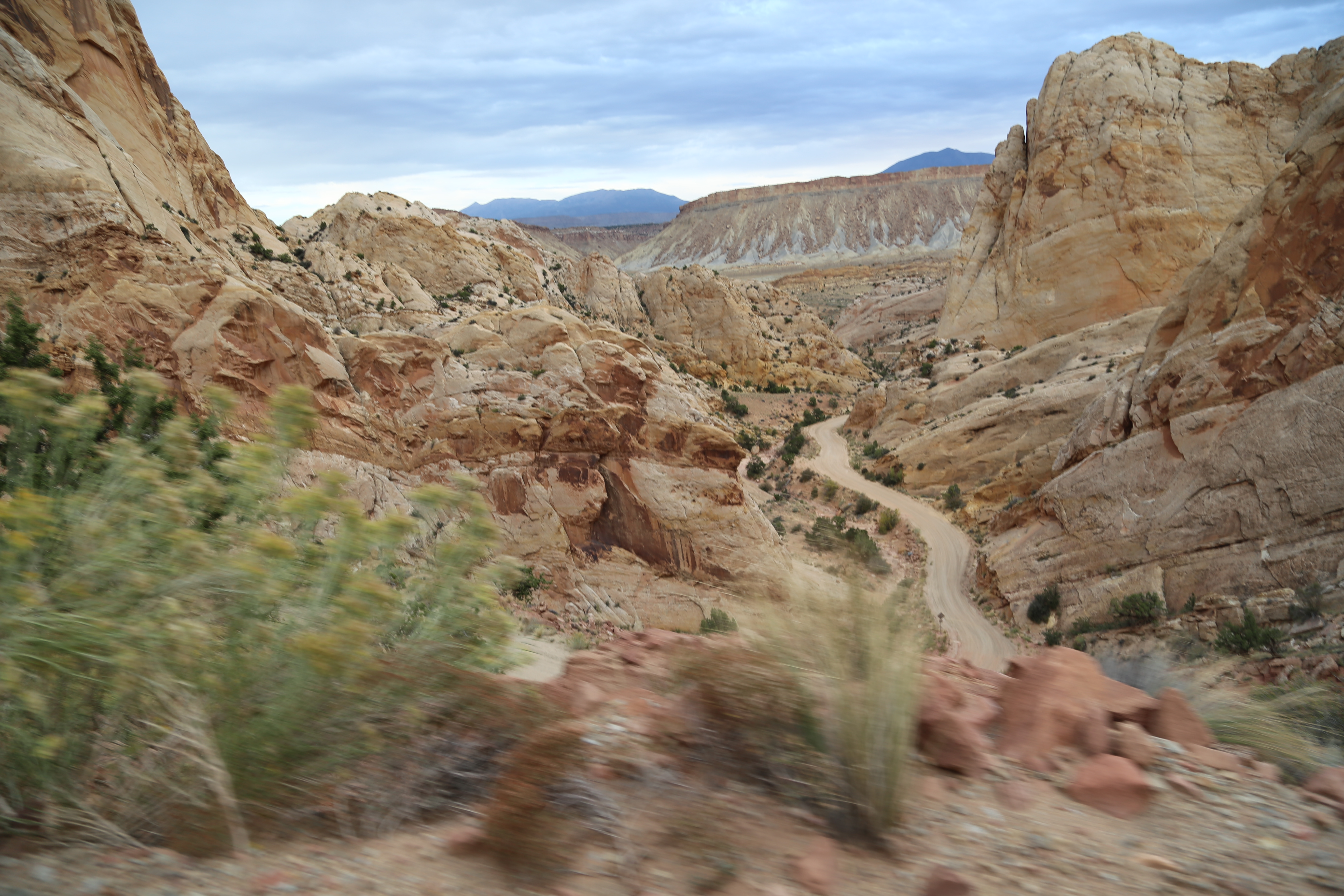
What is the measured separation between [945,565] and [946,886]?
22.4 meters

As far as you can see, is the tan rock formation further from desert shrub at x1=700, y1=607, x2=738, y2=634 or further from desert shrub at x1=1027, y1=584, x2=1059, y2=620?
desert shrub at x1=700, y1=607, x2=738, y2=634

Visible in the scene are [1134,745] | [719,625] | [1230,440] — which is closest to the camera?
[1134,745]

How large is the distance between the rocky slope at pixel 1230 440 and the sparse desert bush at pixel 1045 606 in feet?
0.87

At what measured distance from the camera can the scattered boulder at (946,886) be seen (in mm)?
2688

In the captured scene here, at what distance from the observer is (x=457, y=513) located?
13.3 meters

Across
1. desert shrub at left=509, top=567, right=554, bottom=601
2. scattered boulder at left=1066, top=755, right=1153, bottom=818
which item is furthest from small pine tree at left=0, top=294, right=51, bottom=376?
scattered boulder at left=1066, top=755, right=1153, bottom=818

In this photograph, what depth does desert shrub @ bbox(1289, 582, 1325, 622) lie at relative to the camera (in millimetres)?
12000

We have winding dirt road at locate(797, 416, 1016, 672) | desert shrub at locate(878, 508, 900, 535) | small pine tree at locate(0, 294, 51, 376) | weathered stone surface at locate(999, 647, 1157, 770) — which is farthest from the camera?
desert shrub at locate(878, 508, 900, 535)

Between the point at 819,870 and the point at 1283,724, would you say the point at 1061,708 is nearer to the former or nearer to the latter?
the point at 1283,724

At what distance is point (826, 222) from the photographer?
154375mm

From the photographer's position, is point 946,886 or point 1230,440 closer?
point 946,886

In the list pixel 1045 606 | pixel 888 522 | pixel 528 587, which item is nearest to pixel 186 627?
pixel 528 587

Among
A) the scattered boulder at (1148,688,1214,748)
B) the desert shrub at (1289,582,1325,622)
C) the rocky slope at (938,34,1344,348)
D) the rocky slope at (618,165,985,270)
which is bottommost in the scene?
the desert shrub at (1289,582,1325,622)

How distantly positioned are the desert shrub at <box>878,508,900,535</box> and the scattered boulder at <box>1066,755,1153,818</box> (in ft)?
77.6
